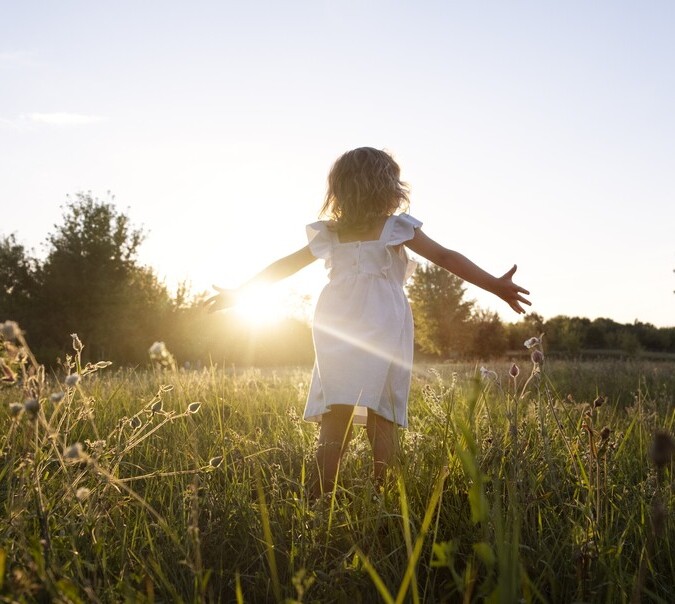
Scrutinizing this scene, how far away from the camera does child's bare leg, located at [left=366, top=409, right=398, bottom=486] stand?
311cm

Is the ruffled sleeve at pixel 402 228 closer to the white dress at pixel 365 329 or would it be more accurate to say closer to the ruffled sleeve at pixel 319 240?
the white dress at pixel 365 329

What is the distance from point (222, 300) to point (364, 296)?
92cm

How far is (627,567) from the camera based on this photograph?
6.86 feet

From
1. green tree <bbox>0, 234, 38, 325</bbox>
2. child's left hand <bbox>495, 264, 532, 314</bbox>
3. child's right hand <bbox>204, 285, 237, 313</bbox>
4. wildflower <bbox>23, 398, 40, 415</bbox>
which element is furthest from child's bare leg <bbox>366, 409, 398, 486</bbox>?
green tree <bbox>0, 234, 38, 325</bbox>

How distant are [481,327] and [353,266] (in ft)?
105

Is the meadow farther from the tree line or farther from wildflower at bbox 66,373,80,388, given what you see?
the tree line

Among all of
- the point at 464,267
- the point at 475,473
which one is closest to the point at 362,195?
the point at 464,267

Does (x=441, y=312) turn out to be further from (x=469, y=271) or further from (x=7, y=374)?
(x=7, y=374)

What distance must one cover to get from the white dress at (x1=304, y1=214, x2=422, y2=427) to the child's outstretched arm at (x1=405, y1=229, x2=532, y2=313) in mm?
95

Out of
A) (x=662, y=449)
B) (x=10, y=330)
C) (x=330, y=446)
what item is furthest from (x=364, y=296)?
(x=662, y=449)

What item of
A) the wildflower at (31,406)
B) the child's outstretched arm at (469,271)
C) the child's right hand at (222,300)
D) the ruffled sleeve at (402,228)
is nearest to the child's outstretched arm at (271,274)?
the child's right hand at (222,300)

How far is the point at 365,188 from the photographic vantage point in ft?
11.9

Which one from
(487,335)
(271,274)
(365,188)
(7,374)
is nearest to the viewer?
(7,374)

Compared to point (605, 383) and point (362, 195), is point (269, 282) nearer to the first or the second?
point (362, 195)
